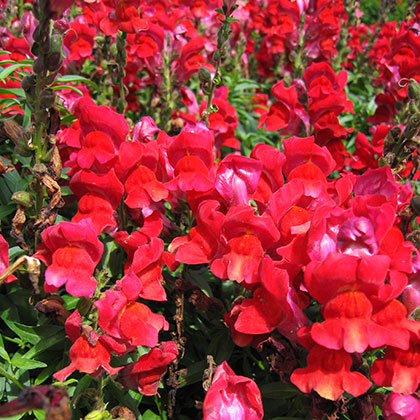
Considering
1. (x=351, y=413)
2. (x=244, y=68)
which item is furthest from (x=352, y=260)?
(x=244, y=68)

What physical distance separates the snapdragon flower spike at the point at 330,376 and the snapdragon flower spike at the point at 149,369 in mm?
352

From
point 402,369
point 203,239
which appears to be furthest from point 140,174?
point 402,369

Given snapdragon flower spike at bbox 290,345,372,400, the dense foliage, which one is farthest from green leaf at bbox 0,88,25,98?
snapdragon flower spike at bbox 290,345,372,400

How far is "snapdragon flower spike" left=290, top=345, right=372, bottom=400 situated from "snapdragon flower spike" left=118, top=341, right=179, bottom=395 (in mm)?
352

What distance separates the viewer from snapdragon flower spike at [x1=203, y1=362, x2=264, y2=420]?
3.87 ft

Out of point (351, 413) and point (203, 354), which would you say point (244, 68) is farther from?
point (351, 413)

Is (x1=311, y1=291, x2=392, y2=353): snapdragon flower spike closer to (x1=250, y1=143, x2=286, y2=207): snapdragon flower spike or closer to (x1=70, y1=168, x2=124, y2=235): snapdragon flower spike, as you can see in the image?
(x1=250, y1=143, x2=286, y2=207): snapdragon flower spike

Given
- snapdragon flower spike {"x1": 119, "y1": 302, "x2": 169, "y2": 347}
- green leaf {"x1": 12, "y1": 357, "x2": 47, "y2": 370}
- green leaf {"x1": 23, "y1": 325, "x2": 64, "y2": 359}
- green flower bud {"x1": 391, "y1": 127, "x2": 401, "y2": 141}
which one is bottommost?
green leaf {"x1": 23, "y1": 325, "x2": 64, "y2": 359}

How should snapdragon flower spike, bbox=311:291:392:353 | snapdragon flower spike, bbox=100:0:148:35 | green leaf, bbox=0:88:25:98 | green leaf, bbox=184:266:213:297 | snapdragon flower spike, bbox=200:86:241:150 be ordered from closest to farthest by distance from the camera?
snapdragon flower spike, bbox=311:291:392:353 → green leaf, bbox=184:266:213:297 → green leaf, bbox=0:88:25:98 → snapdragon flower spike, bbox=100:0:148:35 → snapdragon flower spike, bbox=200:86:241:150

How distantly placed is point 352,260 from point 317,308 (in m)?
0.65

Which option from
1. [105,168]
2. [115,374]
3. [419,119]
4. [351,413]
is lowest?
[115,374]

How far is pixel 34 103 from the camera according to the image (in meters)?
1.36

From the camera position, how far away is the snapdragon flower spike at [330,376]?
1.15 meters

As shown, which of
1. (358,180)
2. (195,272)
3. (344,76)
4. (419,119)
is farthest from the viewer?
(344,76)
